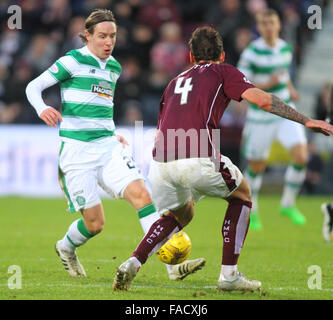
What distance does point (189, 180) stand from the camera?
542 centimetres

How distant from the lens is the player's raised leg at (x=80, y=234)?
254 inches

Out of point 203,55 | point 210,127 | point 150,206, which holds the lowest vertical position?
point 150,206

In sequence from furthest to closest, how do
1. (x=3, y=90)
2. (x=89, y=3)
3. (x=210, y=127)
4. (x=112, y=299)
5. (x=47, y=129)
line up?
(x=89, y=3)
(x=3, y=90)
(x=47, y=129)
(x=210, y=127)
(x=112, y=299)

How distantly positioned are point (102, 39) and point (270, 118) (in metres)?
4.84

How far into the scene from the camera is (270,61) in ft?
35.7

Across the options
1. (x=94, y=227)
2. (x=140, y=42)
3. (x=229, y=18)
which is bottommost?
(x=94, y=227)

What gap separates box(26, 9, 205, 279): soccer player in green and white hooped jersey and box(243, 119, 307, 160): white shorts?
4.59 m

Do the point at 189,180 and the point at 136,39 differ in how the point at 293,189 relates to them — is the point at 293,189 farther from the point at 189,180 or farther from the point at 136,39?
the point at 136,39

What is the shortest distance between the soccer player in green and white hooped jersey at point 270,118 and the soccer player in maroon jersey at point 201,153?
5120mm

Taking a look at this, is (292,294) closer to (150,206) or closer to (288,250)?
(150,206)

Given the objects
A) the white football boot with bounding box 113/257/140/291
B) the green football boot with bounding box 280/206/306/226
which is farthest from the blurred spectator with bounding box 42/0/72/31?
the white football boot with bounding box 113/257/140/291

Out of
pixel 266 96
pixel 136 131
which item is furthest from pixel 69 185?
pixel 136 131

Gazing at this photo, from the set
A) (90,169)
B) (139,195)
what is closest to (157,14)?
(90,169)

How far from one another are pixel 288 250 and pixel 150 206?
2600 mm
